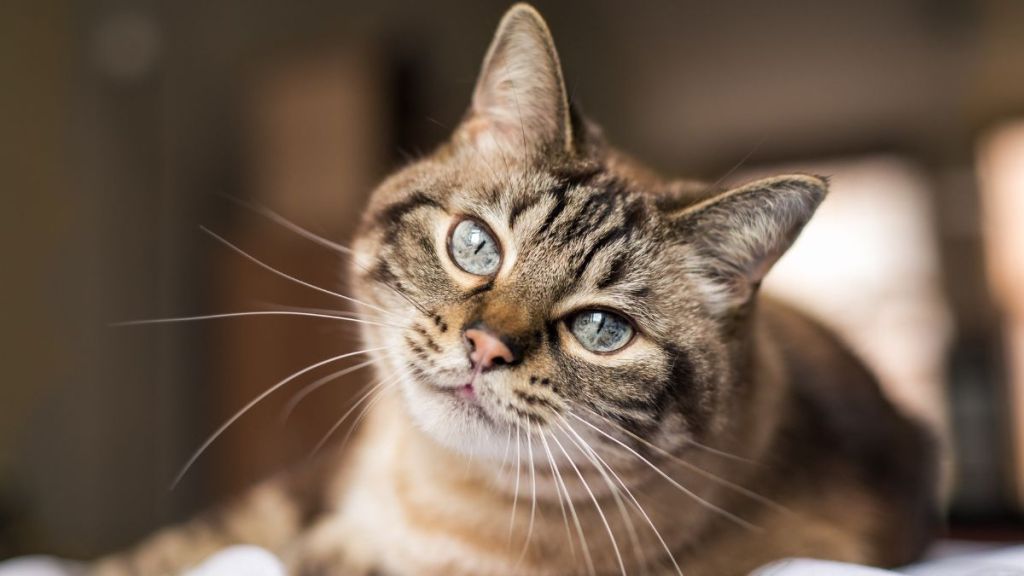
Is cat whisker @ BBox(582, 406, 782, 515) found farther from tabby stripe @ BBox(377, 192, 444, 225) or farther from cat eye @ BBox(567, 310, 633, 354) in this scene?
tabby stripe @ BBox(377, 192, 444, 225)

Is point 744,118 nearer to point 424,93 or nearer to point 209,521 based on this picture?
point 424,93

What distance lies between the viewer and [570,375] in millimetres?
902

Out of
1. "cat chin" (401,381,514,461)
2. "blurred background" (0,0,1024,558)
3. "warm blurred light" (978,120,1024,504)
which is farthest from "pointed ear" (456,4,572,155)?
"warm blurred light" (978,120,1024,504)

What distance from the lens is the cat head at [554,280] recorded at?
0.89m

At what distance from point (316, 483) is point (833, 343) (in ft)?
2.85

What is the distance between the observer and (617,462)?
0.91m

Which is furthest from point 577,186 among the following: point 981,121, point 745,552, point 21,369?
point 981,121

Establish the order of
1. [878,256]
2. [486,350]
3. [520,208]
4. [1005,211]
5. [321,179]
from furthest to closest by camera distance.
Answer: [878,256] < [1005,211] < [321,179] < [520,208] < [486,350]

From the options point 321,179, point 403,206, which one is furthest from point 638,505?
point 321,179

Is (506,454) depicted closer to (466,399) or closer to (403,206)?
(466,399)

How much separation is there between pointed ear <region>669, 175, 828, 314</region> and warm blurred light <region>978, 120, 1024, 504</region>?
11.1 ft

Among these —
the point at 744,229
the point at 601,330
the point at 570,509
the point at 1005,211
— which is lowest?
the point at 570,509

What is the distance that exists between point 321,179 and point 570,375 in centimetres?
244

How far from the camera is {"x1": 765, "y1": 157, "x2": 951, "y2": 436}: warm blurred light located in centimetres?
399
